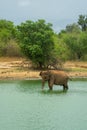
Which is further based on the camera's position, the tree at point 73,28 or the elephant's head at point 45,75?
the tree at point 73,28

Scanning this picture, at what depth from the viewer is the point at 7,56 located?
6694cm

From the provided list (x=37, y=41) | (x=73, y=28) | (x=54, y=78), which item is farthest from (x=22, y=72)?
(x=73, y=28)

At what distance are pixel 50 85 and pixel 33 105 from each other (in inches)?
360

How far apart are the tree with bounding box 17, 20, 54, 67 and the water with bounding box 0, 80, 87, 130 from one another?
14.0 m

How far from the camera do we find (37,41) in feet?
170

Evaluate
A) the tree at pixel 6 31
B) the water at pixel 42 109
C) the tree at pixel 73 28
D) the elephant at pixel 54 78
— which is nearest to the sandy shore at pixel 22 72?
the water at pixel 42 109

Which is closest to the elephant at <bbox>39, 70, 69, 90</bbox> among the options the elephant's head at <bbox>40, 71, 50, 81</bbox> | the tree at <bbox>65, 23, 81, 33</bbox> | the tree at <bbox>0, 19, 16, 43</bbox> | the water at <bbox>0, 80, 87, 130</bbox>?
the elephant's head at <bbox>40, 71, 50, 81</bbox>

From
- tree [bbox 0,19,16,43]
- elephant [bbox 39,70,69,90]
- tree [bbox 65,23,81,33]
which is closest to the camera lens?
elephant [bbox 39,70,69,90]

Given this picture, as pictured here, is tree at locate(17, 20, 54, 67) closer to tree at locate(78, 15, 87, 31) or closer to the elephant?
the elephant

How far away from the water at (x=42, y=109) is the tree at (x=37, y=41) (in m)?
14.0

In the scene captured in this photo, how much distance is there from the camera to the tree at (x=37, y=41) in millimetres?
51375

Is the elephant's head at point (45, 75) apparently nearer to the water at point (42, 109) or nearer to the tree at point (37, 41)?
the water at point (42, 109)

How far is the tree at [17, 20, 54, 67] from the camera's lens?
5138 centimetres

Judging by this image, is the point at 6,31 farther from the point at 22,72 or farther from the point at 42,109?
the point at 42,109
